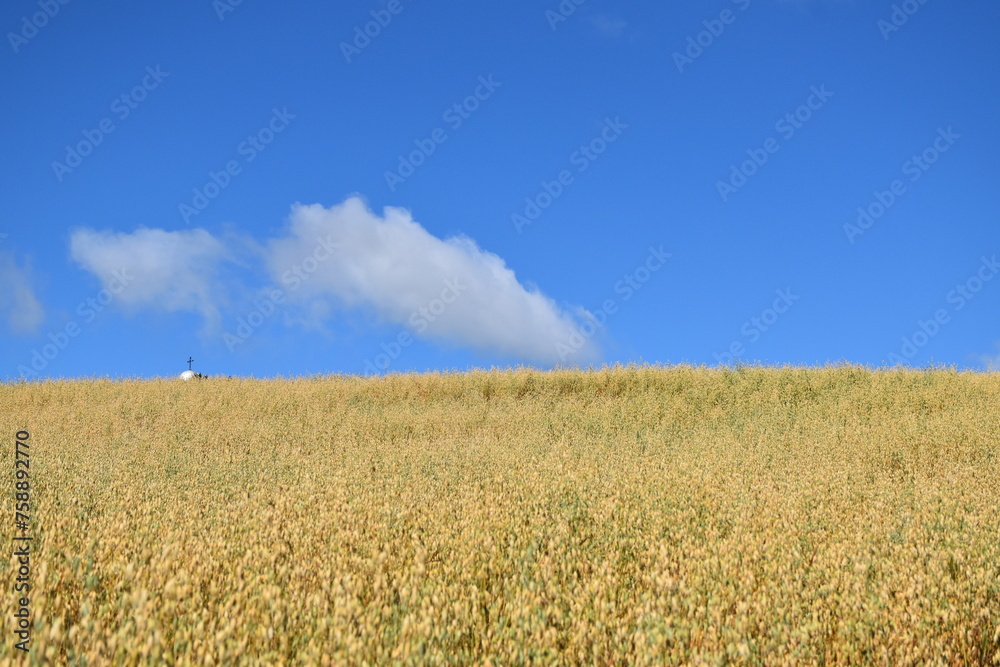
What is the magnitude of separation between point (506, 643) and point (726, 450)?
22.2ft

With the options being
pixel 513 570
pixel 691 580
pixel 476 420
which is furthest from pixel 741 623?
pixel 476 420

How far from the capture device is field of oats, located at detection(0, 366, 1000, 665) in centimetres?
291

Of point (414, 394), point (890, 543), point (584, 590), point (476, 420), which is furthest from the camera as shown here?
point (414, 394)

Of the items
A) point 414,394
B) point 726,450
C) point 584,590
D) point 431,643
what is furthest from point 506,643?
point 414,394

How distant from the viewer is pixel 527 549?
420 centimetres

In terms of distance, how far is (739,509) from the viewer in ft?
18.1

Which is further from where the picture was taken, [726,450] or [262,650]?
[726,450]

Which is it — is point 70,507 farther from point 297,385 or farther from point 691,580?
point 297,385

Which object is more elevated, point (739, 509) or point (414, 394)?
point (414, 394)

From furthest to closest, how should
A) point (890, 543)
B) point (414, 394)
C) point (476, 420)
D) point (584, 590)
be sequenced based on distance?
point (414, 394), point (476, 420), point (890, 543), point (584, 590)

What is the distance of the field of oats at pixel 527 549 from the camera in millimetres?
2910

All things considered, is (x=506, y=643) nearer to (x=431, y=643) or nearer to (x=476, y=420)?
(x=431, y=643)

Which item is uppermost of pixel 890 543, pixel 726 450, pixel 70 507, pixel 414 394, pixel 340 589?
pixel 414 394

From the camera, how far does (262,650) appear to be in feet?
8.93
